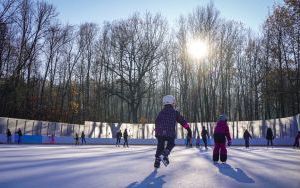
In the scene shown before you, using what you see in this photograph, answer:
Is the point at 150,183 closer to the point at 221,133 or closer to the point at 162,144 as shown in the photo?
the point at 162,144

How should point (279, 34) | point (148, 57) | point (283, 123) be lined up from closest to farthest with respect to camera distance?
point (283, 123) → point (279, 34) → point (148, 57)

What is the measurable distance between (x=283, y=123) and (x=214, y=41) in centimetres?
2250

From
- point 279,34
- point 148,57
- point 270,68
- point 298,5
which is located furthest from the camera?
point 148,57

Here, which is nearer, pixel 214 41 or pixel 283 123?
pixel 283 123

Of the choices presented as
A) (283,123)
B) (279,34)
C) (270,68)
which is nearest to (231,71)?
(270,68)

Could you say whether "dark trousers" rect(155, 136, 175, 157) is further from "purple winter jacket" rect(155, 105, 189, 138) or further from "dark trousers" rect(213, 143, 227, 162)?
"dark trousers" rect(213, 143, 227, 162)

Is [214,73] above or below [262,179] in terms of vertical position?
above

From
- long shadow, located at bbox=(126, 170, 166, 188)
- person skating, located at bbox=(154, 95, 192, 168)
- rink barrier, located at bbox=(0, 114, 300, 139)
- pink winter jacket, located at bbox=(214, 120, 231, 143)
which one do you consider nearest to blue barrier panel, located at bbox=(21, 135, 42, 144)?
rink barrier, located at bbox=(0, 114, 300, 139)

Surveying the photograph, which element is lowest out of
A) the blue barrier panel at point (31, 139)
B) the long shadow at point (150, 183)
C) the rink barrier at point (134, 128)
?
the long shadow at point (150, 183)

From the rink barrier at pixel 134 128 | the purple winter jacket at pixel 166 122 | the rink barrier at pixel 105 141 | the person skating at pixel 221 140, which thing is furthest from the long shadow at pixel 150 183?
the rink barrier at pixel 105 141

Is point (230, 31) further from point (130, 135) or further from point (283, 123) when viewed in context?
point (283, 123)

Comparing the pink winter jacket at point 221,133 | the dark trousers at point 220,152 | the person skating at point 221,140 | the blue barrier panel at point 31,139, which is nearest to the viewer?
the dark trousers at point 220,152

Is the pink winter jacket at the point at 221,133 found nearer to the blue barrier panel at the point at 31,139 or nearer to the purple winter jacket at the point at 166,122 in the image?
the purple winter jacket at the point at 166,122

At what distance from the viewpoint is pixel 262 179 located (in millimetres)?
7504
